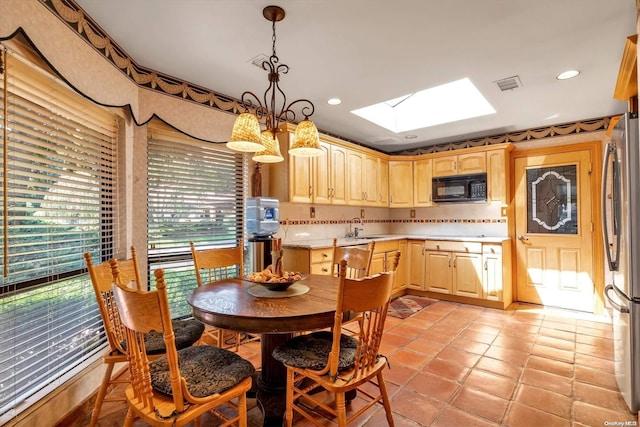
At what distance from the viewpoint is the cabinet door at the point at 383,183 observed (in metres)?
4.94

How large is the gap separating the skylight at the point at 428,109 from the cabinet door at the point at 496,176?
881 millimetres

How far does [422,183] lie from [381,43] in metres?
3.08

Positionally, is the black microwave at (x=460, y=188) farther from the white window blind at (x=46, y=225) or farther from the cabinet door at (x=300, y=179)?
the white window blind at (x=46, y=225)

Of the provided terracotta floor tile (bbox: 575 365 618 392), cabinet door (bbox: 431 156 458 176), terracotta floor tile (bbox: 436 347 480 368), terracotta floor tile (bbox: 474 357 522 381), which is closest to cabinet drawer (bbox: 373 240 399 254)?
cabinet door (bbox: 431 156 458 176)

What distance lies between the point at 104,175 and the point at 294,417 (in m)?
2.15

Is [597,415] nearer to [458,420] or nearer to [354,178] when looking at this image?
[458,420]

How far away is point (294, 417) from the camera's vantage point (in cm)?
188

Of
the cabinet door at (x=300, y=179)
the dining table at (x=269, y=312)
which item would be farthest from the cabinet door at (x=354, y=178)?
the dining table at (x=269, y=312)

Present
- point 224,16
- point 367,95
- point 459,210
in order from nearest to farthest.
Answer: point 224,16 → point 367,95 → point 459,210

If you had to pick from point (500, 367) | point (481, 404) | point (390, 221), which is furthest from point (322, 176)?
point (481, 404)

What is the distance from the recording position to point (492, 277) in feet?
13.3

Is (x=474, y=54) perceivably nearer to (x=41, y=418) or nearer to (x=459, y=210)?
(x=459, y=210)

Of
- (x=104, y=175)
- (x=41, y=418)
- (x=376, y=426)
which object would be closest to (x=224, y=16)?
(x=104, y=175)

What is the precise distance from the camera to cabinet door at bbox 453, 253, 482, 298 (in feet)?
13.6
